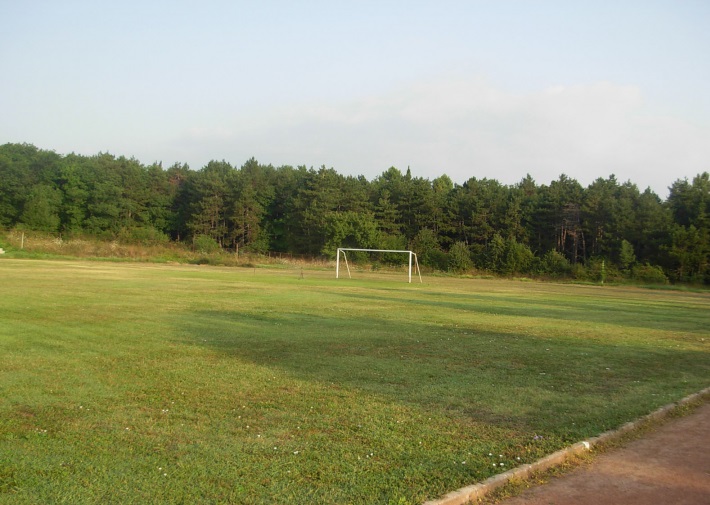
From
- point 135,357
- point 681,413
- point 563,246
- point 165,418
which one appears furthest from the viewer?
point 563,246

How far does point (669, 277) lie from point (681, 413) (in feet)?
201

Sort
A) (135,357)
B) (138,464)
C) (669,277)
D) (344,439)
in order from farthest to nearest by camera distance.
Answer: (669,277), (135,357), (344,439), (138,464)

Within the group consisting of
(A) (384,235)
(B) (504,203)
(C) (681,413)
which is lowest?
(C) (681,413)

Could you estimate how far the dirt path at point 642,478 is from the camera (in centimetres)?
481

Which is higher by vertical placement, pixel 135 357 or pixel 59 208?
pixel 59 208

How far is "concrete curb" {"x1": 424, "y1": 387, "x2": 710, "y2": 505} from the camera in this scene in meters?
4.58

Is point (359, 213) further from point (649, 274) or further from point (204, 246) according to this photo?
point (649, 274)

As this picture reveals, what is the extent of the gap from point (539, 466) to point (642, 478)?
0.95 metres

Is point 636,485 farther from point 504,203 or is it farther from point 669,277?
point 504,203

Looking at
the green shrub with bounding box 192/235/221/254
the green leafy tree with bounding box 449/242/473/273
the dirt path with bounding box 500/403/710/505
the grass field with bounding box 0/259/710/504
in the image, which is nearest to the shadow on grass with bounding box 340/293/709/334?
the grass field with bounding box 0/259/710/504

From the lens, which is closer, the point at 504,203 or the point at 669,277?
the point at 669,277

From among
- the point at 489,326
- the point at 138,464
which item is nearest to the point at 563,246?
the point at 489,326

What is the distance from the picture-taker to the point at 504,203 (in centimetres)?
7856

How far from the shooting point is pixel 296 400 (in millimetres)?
7617
